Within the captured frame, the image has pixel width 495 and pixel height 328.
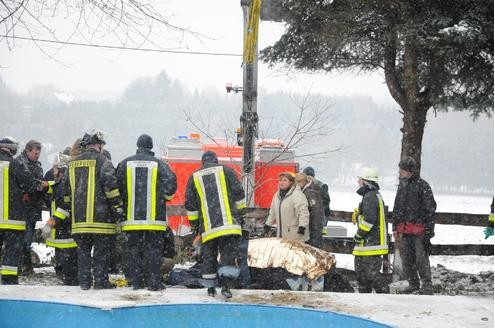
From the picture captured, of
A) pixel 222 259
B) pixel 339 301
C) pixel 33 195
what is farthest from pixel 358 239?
pixel 33 195

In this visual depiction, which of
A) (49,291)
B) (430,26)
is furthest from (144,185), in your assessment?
(430,26)

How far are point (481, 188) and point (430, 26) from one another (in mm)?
96285

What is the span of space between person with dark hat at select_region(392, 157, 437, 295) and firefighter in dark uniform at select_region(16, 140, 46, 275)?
14.7ft

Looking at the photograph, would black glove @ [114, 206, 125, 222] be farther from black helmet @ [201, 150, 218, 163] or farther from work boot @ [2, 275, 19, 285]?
work boot @ [2, 275, 19, 285]

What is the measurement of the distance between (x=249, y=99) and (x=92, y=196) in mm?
6131

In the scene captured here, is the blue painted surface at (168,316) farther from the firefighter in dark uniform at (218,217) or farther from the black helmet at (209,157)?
the black helmet at (209,157)

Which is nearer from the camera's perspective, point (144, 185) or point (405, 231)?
point (144, 185)

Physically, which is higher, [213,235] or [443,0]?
[443,0]

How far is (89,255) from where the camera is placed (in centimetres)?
646

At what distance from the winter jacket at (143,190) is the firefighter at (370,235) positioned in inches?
98.9

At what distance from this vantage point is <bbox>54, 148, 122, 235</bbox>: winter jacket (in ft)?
20.8

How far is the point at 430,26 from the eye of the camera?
9117 mm

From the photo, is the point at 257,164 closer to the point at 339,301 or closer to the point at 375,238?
the point at 375,238

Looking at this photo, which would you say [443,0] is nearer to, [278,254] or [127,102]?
[278,254]
